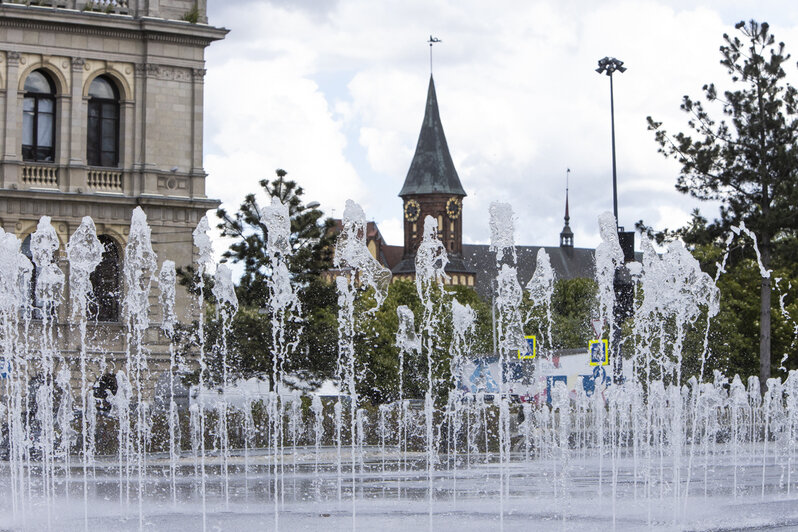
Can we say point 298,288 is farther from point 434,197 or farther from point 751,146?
point 434,197

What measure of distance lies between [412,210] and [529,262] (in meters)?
23.9

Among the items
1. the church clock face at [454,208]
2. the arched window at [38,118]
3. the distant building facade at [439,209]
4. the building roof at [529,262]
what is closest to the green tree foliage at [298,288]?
the arched window at [38,118]

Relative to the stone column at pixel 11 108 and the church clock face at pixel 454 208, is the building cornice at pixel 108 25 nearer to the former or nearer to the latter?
the stone column at pixel 11 108

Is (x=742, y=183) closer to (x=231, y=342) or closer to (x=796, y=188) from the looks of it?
(x=796, y=188)

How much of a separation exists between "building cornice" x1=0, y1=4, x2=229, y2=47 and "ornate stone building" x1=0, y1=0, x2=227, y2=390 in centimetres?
3

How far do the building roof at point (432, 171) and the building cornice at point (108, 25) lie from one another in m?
108

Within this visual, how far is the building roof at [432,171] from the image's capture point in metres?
147

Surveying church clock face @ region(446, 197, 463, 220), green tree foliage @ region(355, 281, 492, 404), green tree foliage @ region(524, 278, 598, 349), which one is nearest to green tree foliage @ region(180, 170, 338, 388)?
green tree foliage @ region(355, 281, 492, 404)

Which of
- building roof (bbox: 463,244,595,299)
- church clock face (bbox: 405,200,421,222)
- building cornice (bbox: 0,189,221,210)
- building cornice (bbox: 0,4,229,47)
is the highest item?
church clock face (bbox: 405,200,421,222)

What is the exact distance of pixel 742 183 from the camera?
37.8 m

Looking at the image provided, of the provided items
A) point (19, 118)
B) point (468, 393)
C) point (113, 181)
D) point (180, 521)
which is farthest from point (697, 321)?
point (180, 521)

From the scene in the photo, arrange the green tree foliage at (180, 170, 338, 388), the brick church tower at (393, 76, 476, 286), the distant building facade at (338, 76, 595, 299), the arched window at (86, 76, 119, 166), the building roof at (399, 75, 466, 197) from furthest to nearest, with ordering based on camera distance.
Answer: the building roof at (399, 75, 466, 197)
the distant building facade at (338, 76, 595, 299)
the brick church tower at (393, 76, 476, 286)
the arched window at (86, 76, 119, 166)
the green tree foliage at (180, 170, 338, 388)

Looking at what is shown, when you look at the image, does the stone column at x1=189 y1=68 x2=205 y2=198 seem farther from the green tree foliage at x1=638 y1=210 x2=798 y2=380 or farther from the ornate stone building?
the green tree foliage at x1=638 y1=210 x2=798 y2=380

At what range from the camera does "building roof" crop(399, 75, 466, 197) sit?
14743 cm
